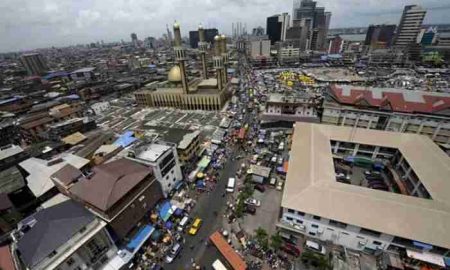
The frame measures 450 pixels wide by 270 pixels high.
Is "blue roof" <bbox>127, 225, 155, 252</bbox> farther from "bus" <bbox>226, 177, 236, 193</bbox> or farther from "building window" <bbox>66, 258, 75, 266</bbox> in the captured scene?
"bus" <bbox>226, 177, 236, 193</bbox>

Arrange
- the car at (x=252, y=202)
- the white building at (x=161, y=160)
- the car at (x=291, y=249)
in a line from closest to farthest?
the car at (x=291, y=249) < the white building at (x=161, y=160) < the car at (x=252, y=202)

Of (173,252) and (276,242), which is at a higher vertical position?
(276,242)

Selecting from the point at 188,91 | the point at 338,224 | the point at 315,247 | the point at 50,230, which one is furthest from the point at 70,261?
the point at 188,91

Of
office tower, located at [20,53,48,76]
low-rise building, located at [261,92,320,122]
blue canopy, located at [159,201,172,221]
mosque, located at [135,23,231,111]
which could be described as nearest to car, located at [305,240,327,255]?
blue canopy, located at [159,201,172,221]

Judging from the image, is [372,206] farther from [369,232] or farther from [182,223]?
[182,223]

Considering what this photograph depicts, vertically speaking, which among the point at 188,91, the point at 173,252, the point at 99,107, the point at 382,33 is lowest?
the point at 173,252

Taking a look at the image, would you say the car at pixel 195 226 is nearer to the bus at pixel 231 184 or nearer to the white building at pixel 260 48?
the bus at pixel 231 184

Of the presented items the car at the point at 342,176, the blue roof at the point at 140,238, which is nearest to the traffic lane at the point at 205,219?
the blue roof at the point at 140,238
